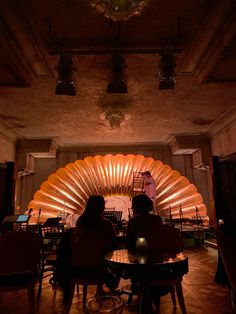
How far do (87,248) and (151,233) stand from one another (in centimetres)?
68

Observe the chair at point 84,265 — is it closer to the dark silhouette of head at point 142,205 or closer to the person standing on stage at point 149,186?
the dark silhouette of head at point 142,205

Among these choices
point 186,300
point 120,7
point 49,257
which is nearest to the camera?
point 120,7

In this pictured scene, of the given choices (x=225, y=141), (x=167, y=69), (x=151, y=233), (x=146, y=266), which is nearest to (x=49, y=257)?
(x=151, y=233)

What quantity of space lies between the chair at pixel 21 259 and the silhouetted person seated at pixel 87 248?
0.27 m

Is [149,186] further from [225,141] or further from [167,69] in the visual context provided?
[167,69]

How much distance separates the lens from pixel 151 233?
2.74 metres

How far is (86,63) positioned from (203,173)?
19.7ft


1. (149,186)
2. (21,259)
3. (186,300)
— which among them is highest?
(149,186)

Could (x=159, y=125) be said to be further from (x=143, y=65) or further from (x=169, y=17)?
(x=169, y=17)

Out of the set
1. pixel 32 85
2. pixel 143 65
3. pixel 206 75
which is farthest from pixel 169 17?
pixel 32 85

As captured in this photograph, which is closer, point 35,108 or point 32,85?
point 32,85

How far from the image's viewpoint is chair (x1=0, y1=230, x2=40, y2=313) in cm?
252

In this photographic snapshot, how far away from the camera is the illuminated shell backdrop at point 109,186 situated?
25.8 feet

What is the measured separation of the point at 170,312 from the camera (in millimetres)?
2678
